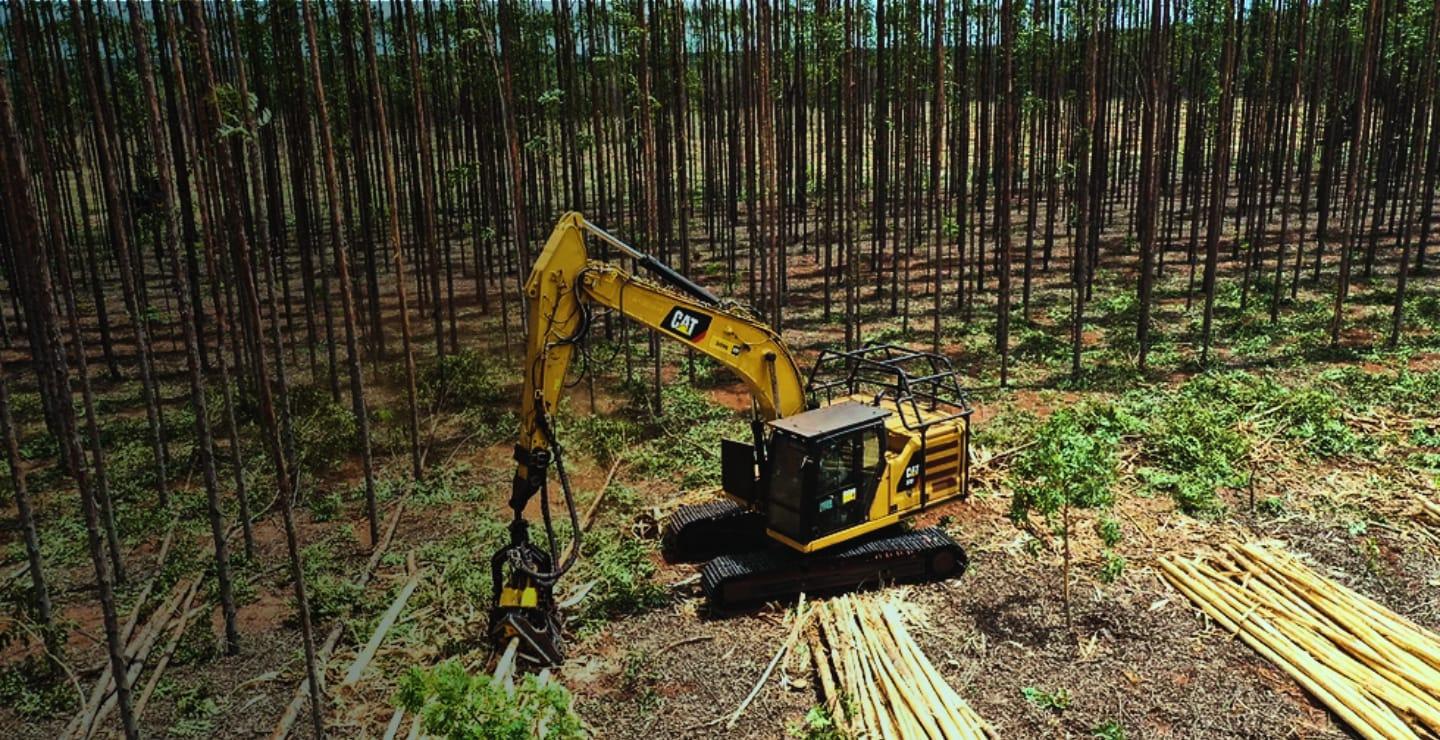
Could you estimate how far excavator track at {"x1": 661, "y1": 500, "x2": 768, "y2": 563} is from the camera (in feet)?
40.1

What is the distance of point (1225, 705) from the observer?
28.6ft

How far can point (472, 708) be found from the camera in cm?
559

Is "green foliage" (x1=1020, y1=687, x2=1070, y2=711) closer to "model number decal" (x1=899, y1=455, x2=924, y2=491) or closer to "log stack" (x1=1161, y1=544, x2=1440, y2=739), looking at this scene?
"log stack" (x1=1161, y1=544, x2=1440, y2=739)

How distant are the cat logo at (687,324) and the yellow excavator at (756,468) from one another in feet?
0.04

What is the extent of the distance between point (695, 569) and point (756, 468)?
1.53 metres

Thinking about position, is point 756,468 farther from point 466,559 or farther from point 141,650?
point 141,650

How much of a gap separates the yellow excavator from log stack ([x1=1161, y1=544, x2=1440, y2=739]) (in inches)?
117

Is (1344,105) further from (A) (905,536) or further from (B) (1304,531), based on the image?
(A) (905,536)

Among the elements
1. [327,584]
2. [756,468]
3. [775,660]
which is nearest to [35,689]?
[327,584]

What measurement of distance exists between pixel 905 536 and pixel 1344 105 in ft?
83.8

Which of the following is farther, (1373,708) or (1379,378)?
(1379,378)

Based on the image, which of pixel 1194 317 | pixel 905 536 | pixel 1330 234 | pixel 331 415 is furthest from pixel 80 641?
pixel 1330 234

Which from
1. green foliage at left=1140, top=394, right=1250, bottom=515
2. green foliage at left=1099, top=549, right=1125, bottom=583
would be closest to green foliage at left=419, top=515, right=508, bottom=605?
green foliage at left=1099, top=549, right=1125, bottom=583

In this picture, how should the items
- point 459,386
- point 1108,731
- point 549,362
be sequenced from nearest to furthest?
point 1108,731 < point 549,362 < point 459,386
